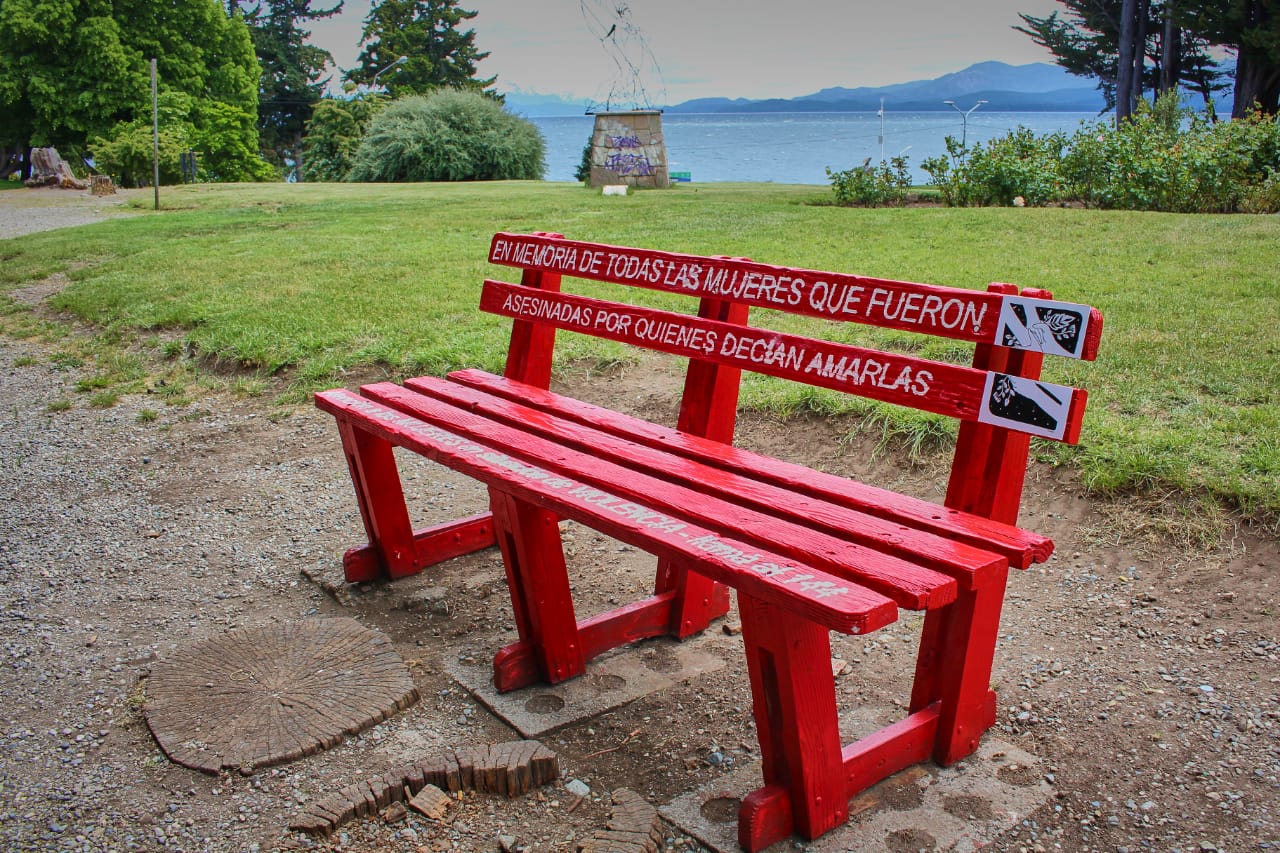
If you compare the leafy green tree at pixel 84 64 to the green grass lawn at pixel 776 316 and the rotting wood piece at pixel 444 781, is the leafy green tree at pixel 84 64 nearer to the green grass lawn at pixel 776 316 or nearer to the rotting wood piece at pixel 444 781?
the green grass lawn at pixel 776 316

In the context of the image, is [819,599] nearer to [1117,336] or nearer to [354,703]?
[354,703]

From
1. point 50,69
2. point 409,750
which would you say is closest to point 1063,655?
point 409,750

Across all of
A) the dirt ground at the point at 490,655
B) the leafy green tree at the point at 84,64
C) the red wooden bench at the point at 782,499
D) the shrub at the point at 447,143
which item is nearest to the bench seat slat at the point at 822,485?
the red wooden bench at the point at 782,499

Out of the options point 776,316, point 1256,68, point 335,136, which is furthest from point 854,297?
point 335,136

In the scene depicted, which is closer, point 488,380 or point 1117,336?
point 488,380

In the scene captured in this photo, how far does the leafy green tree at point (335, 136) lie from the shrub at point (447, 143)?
4.13 m

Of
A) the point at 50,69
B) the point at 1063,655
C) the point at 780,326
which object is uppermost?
the point at 50,69

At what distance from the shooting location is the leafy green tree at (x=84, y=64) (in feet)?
105

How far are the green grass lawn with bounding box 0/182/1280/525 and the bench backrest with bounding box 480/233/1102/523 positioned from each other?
4.76 feet

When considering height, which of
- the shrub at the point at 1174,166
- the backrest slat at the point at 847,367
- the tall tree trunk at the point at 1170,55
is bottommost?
the backrest slat at the point at 847,367

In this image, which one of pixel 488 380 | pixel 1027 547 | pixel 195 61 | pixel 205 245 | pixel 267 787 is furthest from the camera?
pixel 195 61

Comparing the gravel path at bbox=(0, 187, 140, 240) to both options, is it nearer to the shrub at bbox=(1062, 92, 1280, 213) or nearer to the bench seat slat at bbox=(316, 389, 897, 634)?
the bench seat slat at bbox=(316, 389, 897, 634)

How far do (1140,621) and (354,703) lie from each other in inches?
91.5

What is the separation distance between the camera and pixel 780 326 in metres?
6.52
